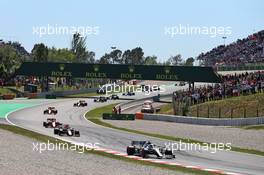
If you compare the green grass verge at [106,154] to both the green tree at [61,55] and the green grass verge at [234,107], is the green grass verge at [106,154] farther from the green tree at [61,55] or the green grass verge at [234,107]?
the green tree at [61,55]

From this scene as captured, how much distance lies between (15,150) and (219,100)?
27230mm

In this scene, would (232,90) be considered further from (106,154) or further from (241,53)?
(241,53)

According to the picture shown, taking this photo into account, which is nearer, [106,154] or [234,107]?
[106,154]

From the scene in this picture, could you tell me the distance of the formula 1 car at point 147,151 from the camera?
2675cm

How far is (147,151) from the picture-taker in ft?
88.4

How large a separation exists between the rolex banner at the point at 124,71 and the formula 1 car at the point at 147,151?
47.2m

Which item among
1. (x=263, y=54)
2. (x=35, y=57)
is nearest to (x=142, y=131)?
(x=263, y=54)

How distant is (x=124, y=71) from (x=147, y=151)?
5402 centimetres

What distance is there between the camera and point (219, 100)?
50719mm


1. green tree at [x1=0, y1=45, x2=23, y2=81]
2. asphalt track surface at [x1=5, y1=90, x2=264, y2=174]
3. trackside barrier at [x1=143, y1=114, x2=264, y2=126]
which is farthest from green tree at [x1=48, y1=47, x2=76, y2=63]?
trackside barrier at [x1=143, y1=114, x2=264, y2=126]

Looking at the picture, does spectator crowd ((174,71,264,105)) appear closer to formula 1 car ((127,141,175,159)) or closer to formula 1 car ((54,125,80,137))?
formula 1 car ((54,125,80,137))

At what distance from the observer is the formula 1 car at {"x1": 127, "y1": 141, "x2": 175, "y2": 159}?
26750mm

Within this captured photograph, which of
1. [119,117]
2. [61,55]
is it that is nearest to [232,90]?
[119,117]

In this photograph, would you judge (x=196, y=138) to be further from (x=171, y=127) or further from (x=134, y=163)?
(x=134, y=163)
